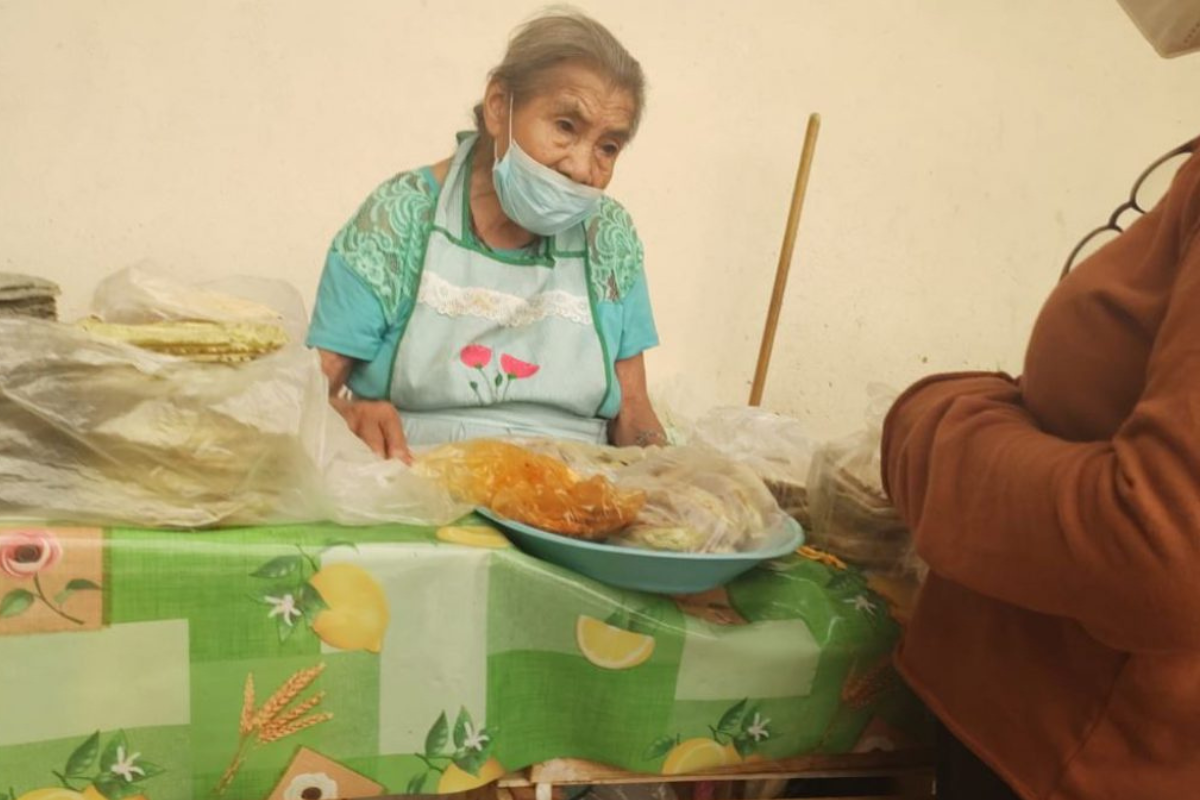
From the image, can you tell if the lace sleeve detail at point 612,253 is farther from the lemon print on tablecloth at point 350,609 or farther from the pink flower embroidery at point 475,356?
the lemon print on tablecloth at point 350,609

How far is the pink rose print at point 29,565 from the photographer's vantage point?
690 mm

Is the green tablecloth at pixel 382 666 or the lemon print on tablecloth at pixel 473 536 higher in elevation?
Result: the lemon print on tablecloth at pixel 473 536

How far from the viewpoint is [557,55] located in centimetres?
123

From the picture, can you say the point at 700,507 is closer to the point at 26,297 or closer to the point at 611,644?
the point at 611,644

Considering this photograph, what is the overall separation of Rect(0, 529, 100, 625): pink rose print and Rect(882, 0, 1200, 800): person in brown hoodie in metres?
0.67

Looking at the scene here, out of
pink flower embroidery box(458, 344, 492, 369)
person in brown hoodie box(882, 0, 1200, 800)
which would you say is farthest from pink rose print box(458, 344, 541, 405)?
person in brown hoodie box(882, 0, 1200, 800)

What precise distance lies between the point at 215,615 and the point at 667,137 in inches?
Result: 53.1

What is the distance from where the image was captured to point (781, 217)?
1.92m

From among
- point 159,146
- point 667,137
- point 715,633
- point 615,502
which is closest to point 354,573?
point 615,502

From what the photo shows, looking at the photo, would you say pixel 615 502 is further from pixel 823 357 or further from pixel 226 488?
pixel 823 357

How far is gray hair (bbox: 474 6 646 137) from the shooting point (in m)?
1.23

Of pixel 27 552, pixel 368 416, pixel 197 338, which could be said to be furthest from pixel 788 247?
pixel 27 552

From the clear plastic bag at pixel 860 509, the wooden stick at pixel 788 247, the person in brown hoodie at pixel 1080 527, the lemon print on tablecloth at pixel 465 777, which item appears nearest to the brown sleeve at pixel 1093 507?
the person in brown hoodie at pixel 1080 527

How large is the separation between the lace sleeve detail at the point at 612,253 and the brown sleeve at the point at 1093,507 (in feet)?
2.42
